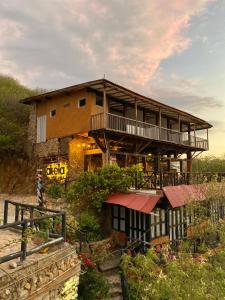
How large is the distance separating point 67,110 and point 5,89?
12.1 metres

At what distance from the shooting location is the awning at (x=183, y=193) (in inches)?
521

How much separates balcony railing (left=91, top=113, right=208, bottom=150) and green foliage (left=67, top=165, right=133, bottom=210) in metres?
4.07

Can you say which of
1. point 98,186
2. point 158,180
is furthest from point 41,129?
point 158,180

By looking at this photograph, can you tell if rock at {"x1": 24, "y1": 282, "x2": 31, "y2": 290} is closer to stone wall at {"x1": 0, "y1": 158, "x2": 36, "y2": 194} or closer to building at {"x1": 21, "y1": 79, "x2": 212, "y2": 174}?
building at {"x1": 21, "y1": 79, "x2": 212, "y2": 174}

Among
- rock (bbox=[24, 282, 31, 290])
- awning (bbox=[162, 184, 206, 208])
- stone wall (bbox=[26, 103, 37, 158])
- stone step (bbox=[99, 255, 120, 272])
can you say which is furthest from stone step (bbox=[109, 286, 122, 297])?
stone wall (bbox=[26, 103, 37, 158])

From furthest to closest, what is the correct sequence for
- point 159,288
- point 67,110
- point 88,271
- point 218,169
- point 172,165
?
point 218,169
point 172,165
point 67,110
point 88,271
point 159,288

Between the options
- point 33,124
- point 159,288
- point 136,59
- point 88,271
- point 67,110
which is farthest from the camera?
point 136,59

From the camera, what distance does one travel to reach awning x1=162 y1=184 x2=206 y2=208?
43.4 ft

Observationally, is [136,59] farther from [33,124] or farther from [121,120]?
[33,124]

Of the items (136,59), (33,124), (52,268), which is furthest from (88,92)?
(52,268)

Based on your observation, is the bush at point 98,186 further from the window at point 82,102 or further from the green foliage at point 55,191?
the window at point 82,102

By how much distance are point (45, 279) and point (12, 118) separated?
21.5m

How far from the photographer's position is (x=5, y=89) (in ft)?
96.0

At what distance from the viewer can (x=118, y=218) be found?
1508cm
